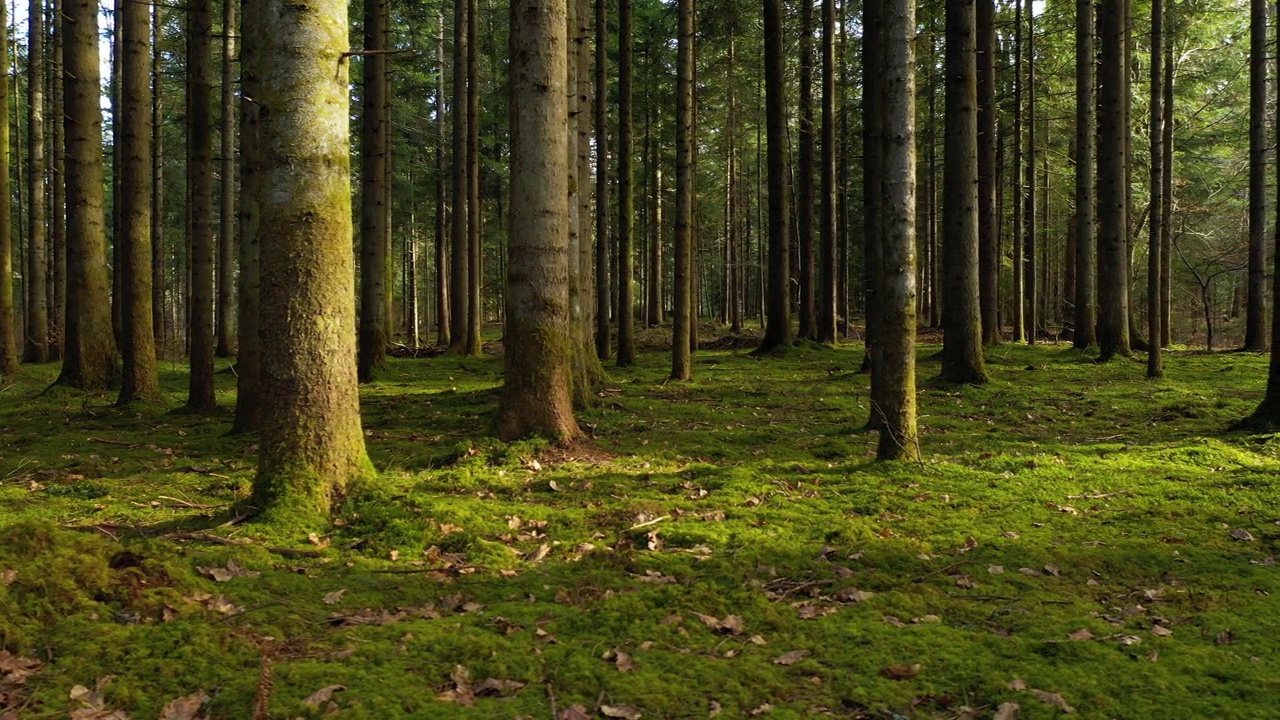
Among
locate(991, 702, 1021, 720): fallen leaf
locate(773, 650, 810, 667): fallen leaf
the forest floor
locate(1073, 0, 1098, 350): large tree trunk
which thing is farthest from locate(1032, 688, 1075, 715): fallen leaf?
locate(1073, 0, 1098, 350): large tree trunk

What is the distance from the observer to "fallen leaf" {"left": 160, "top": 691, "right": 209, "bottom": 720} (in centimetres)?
272

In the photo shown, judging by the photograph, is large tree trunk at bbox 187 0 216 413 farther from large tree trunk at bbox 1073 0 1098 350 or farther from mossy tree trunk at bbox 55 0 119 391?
large tree trunk at bbox 1073 0 1098 350

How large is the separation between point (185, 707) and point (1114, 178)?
17299 mm

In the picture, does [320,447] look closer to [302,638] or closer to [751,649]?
[302,638]

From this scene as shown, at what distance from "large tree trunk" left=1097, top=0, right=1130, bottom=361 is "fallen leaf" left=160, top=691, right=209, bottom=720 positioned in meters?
16.9

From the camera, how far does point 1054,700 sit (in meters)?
3.10

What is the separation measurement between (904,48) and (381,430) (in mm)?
6926

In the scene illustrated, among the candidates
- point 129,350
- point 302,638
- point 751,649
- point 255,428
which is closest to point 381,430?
point 255,428

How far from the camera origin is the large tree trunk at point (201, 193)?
377 inches

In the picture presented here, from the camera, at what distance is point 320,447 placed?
4.88 meters

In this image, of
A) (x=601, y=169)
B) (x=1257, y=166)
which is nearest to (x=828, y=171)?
(x=601, y=169)

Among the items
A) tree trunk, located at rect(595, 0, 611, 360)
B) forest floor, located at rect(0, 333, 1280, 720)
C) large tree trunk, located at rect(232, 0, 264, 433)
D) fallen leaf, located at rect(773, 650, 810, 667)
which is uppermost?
tree trunk, located at rect(595, 0, 611, 360)

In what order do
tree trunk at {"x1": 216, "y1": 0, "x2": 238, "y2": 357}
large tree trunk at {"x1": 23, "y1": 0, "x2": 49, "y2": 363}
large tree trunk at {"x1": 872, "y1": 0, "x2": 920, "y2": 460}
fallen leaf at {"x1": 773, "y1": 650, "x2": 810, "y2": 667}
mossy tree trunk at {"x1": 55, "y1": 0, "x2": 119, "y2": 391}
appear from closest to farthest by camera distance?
fallen leaf at {"x1": 773, "y1": 650, "x2": 810, "y2": 667} → large tree trunk at {"x1": 872, "y1": 0, "x2": 920, "y2": 460} → mossy tree trunk at {"x1": 55, "y1": 0, "x2": 119, "y2": 391} → tree trunk at {"x1": 216, "y1": 0, "x2": 238, "y2": 357} → large tree trunk at {"x1": 23, "y1": 0, "x2": 49, "y2": 363}

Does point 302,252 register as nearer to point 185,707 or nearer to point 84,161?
point 185,707
